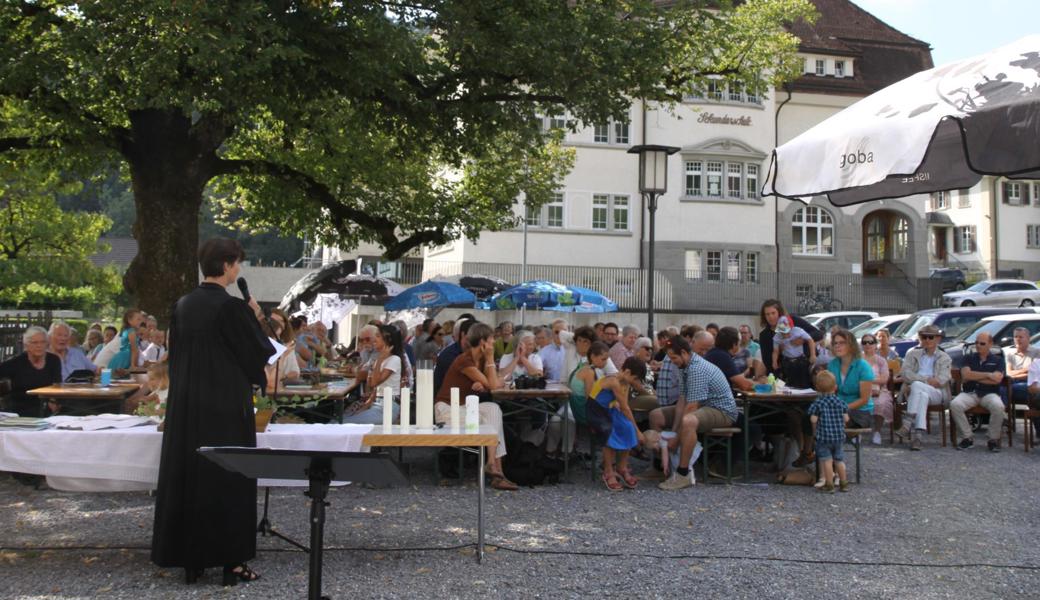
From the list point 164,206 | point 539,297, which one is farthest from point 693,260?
point 164,206

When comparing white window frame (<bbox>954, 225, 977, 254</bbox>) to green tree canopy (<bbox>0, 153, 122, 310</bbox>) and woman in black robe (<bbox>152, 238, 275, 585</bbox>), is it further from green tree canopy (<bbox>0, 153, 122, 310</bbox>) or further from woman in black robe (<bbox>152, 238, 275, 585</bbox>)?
woman in black robe (<bbox>152, 238, 275, 585</bbox>)

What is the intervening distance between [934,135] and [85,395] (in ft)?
25.5

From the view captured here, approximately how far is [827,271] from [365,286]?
873 inches

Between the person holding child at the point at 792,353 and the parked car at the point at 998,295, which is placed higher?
the parked car at the point at 998,295

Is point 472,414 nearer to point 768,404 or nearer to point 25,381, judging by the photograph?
point 768,404

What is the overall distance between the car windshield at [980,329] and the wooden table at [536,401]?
9.95 metres

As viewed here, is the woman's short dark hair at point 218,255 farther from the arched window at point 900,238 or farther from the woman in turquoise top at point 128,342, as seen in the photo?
the arched window at point 900,238

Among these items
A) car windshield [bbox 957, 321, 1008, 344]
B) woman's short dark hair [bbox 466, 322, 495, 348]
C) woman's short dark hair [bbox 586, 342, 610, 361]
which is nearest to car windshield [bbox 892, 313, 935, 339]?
car windshield [bbox 957, 321, 1008, 344]

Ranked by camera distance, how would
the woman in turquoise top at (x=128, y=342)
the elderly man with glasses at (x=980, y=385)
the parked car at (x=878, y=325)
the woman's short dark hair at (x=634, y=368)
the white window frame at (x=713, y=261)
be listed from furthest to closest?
the white window frame at (x=713, y=261)
the parked car at (x=878, y=325)
the woman in turquoise top at (x=128, y=342)
the elderly man with glasses at (x=980, y=385)
the woman's short dark hair at (x=634, y=368)

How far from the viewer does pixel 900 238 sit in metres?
40.6

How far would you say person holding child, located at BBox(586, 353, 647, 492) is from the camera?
9.62 metres

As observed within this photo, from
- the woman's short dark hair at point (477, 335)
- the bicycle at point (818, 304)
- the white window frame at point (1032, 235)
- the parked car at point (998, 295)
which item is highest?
the white window frame at point (1032, 235)

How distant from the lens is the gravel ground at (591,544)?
6.01 m

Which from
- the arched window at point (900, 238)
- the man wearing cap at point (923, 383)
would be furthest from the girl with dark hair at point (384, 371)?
the arched window at point (900, 238)
